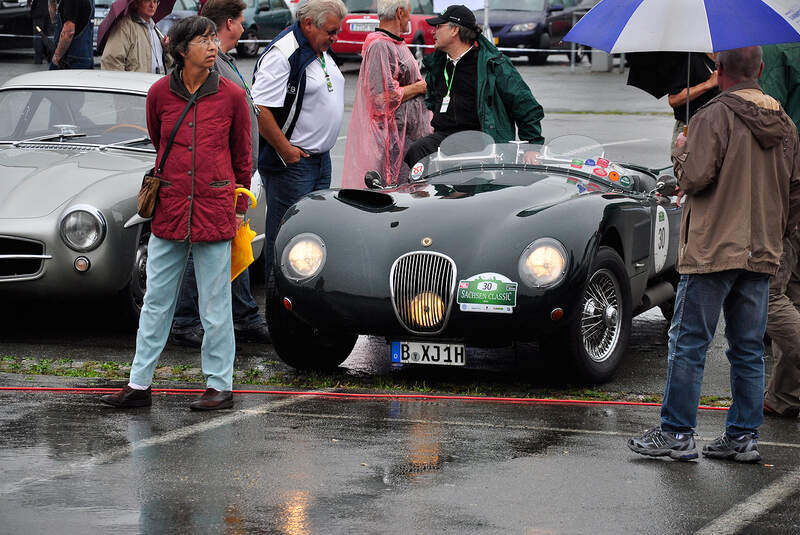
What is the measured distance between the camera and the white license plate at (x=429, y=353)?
668 centimetres

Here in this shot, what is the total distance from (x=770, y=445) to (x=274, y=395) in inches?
92.2

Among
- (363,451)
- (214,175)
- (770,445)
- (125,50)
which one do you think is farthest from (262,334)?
(125,50)

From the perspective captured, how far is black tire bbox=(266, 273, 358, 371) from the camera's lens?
7.06m

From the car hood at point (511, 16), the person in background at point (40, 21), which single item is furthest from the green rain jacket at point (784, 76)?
the car hood at point (511, 16)

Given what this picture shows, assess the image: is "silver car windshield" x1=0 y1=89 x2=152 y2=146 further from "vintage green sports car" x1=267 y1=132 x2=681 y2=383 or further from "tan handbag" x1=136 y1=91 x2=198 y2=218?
"tan handbag" x1=136 y1=91 x2=198 y2=218

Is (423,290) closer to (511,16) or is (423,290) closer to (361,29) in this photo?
(361,29)

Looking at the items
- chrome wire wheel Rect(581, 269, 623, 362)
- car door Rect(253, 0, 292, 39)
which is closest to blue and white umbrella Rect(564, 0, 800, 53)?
chrome wire wheel Rect(581, 269, 623, 362)

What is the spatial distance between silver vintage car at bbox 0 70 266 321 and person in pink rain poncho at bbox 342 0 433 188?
83cm

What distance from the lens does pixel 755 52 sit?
5578 mm

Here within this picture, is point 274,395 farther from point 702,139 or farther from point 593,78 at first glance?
point 593,78

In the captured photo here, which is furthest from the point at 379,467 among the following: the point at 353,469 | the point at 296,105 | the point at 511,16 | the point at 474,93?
the point at 511,16

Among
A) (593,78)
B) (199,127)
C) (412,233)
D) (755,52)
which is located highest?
(755,52)

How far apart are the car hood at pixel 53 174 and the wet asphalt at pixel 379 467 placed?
38.6 inches

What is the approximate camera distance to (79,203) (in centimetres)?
781
